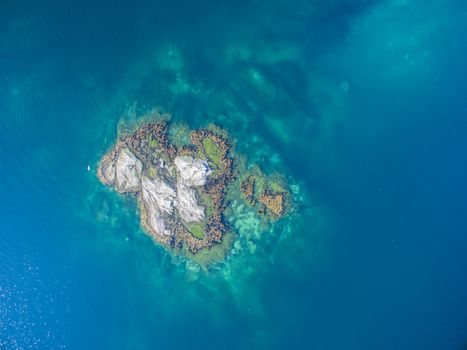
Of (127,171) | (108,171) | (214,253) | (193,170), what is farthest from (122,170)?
(214,253)

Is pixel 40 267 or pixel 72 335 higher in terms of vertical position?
pixel 40 267

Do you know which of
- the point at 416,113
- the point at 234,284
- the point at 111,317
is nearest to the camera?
the point at 416,113

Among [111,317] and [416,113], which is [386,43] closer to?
[416,113]

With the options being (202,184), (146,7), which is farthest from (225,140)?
(146,7)

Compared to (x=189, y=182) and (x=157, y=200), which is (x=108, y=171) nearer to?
(x=157, y=200)

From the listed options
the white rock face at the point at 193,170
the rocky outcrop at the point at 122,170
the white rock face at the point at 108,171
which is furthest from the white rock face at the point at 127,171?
the white rock face at the point at 193,170

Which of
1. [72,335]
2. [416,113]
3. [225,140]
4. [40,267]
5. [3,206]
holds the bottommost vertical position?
[72,335]

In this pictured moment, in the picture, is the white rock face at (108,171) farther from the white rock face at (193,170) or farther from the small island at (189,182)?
the white rock face at (193,170)
